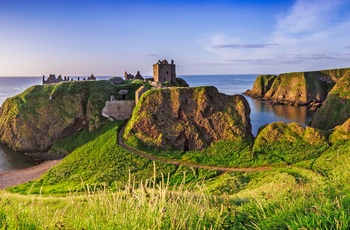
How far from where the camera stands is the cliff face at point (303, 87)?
105688 millimetres

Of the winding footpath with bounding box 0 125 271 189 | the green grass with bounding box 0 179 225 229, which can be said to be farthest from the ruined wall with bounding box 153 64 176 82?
the green grass with bounding box 0 179 225 229

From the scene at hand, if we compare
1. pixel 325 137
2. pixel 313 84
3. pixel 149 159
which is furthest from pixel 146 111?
pixel 313 84

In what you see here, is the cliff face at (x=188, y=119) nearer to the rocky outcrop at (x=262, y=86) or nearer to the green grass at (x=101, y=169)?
the green grass at (x=101, y=169)

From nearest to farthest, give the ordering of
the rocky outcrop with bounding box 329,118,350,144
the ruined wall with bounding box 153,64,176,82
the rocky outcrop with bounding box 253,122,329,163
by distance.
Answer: the rocky outcrop with bounding box 329,118,350,144 < the rocky outcrop with bounding box 253,122,329,163 < the ruined wall with bounding box 153,64,176,82

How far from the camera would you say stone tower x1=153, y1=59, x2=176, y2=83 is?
58.6m

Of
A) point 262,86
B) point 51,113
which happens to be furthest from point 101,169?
point 262,86

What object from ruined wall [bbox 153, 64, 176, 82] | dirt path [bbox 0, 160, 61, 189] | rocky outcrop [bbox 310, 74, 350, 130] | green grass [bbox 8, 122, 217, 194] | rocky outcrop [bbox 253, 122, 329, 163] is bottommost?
dirt path [bbox 0, 160, 61, 189]

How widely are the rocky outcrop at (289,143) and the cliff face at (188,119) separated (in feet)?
8.30

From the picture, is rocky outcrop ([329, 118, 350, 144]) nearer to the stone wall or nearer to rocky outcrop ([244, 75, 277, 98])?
the stone wall

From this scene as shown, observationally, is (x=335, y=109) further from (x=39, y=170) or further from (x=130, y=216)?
(x=130, y=216)

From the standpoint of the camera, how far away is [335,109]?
47.5 metres

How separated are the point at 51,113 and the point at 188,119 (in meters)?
27.0

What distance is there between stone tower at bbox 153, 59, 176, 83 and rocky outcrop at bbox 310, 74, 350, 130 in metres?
28.6

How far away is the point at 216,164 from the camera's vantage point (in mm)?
33969
